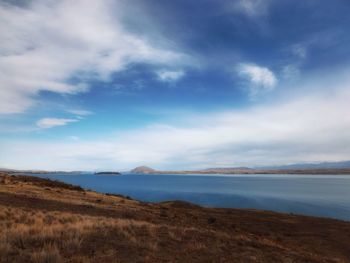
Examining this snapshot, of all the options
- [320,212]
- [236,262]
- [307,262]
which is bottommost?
[320,212]

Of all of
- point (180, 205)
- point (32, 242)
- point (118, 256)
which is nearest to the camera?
point (118, 256)

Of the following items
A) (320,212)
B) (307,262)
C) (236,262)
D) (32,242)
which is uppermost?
(32,242)

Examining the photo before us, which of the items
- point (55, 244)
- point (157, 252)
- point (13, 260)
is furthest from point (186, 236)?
point (13, 260)

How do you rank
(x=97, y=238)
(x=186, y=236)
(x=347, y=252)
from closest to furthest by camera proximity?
(x=97, y=238), (x=186, y=236), (x=347, y=252)

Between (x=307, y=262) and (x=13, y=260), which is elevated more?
(x=13, y=260)

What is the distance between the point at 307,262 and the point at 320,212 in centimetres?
3998

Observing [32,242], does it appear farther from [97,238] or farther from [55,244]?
[97,238]

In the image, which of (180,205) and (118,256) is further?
(180,205)

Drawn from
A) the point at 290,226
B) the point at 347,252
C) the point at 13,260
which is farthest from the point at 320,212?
the point at 13,260

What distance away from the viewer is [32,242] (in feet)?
32.3

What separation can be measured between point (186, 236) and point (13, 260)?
27.3ft

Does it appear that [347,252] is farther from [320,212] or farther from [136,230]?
[320,212]

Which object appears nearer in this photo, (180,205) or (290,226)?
(290,226)

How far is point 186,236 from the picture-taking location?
13922 millimetres
